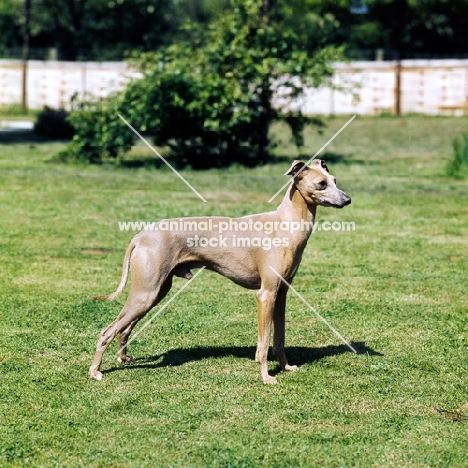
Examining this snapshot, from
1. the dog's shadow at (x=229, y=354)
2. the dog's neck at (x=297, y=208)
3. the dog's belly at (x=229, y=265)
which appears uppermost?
the dog's neck at (x=297, y=208)

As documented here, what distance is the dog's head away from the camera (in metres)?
6.77

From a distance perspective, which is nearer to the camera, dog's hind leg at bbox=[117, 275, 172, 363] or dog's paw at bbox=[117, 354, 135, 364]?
dog's hind leg at bbox=[117, 275, 172, 363]

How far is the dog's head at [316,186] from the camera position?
677 cm

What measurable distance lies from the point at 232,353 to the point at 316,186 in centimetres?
170

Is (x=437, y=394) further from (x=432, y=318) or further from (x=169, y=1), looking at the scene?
(x=169, y=1)

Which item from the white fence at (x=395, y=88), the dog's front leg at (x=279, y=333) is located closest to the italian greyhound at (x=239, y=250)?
the dog's front leg at (x=279, y=333)

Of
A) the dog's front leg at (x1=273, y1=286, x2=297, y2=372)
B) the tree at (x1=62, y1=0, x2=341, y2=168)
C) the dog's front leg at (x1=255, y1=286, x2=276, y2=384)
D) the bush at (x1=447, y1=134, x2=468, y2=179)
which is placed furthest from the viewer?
the tree at (x1=62, y1=0, x2=341, y2=168)

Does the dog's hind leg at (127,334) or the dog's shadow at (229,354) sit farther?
the dog's shadow at (229,354)

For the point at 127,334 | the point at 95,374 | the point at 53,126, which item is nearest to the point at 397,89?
the point at 53,126

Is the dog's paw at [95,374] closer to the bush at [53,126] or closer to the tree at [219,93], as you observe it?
the tree at [219,93]

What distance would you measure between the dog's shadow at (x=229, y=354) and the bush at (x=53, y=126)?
19.9 meters

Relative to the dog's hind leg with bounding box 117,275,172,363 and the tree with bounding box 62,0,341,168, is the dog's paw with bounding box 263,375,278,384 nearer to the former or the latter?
the dog's hind leg with bounding box 117,275,172,363

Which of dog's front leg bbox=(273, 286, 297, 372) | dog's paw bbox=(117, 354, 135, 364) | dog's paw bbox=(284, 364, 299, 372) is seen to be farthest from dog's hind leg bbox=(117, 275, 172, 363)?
dog's paw bbox=(284, 364, 299, 372)

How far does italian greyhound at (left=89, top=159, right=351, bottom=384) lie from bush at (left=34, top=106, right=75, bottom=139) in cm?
2049
